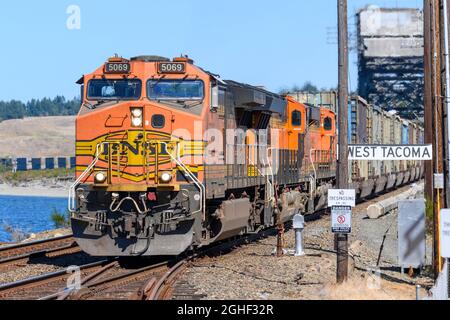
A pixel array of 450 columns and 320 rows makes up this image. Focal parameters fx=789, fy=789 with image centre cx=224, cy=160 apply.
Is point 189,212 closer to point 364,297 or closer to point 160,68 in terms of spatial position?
point 160,68

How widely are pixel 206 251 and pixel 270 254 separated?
1442 mm

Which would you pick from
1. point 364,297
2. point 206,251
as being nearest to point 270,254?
point 206,251

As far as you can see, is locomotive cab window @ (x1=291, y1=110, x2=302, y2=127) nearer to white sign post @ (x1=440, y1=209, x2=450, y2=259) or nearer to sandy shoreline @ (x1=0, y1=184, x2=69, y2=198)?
white sign post @ (x1=440, y1=209, x2=450, y2=259)

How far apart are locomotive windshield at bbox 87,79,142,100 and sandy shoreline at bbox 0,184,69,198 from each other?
7688cm

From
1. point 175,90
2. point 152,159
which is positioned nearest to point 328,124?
point 175,90

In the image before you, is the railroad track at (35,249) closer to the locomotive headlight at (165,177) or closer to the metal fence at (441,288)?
the locomotive headlight at (165,177)

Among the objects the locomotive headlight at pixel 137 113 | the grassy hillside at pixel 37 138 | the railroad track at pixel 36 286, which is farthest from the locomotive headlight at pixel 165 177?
the grassy hillside at pixel 37 138

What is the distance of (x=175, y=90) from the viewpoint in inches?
625

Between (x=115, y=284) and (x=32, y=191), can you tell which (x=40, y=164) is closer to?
(x=32, y=191)

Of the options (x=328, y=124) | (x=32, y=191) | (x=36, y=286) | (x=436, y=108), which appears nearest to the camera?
(x=36, y=286)

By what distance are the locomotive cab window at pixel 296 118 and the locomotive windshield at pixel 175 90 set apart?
27.8 feet

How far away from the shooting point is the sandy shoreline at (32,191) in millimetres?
94688

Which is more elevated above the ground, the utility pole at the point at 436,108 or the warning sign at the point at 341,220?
the utility pole at the point at 436,108

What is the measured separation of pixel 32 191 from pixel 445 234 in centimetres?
9178
